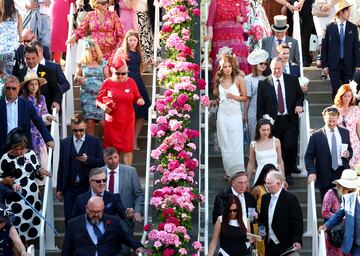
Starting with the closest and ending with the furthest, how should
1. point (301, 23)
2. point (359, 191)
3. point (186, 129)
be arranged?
point (359, 191) → point (186, 129) → point (301, 23)

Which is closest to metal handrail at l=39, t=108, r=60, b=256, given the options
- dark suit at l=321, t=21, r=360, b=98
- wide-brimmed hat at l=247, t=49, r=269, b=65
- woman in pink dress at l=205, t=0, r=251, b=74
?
wide-brimmed hat at l=247, t=49, r=269, b=65

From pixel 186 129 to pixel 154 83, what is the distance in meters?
1.65

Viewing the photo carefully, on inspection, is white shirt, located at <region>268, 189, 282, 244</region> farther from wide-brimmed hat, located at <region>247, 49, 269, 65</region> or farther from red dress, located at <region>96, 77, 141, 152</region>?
wide-brimmed hat, located at <region>247, 49, 269, 65</region>

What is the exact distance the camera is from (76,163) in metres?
20.8

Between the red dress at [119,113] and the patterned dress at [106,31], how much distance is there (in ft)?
5.87

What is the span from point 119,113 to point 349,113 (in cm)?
305

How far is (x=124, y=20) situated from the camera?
24.9 meters

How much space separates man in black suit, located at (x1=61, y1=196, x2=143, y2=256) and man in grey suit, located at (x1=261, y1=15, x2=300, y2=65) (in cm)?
577

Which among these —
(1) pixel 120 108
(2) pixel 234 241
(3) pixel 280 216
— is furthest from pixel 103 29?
(2) pixel 234 241

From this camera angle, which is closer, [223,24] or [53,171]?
[53,171]

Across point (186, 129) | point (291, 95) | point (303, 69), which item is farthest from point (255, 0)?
point (186, 129)

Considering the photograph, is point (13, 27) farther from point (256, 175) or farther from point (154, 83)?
point (256, 175)

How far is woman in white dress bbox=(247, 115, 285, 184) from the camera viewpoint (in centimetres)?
2112

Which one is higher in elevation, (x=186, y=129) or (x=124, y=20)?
(x=124, y=20)
